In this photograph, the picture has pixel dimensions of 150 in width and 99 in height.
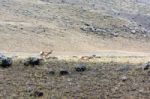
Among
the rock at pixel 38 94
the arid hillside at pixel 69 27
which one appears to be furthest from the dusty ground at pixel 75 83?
the arid hillside at pixel 69 27

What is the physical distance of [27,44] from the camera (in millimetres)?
36531

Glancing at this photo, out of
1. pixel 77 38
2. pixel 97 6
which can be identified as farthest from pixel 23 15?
pixel 97 6

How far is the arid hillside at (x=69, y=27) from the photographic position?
37.7 meters

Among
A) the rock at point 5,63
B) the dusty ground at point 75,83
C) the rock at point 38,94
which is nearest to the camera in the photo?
the rock at point 38,94

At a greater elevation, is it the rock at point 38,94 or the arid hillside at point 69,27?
the rock at point 38,94

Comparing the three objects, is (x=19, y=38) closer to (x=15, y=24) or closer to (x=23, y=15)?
(x=15, y=24)

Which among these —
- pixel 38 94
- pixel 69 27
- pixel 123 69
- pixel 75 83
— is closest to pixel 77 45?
pixel 69 27

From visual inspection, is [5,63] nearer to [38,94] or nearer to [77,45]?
[38,94]

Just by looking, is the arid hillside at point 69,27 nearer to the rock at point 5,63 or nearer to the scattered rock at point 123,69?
the rock at point 5,63

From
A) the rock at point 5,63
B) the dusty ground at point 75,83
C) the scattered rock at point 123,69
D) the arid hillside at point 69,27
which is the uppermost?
the dusty ground at point 75,83

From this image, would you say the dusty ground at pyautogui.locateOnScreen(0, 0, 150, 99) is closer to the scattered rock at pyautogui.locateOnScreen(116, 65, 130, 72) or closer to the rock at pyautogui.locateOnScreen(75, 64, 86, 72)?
the scattered rock at pyautogui.locateOnScreen(116, 65, 130, 72)

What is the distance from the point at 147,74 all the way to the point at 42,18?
29.7 metres

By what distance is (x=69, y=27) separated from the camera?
141 ft

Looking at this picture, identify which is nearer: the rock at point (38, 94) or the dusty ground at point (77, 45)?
the rock at point (38, 94)
